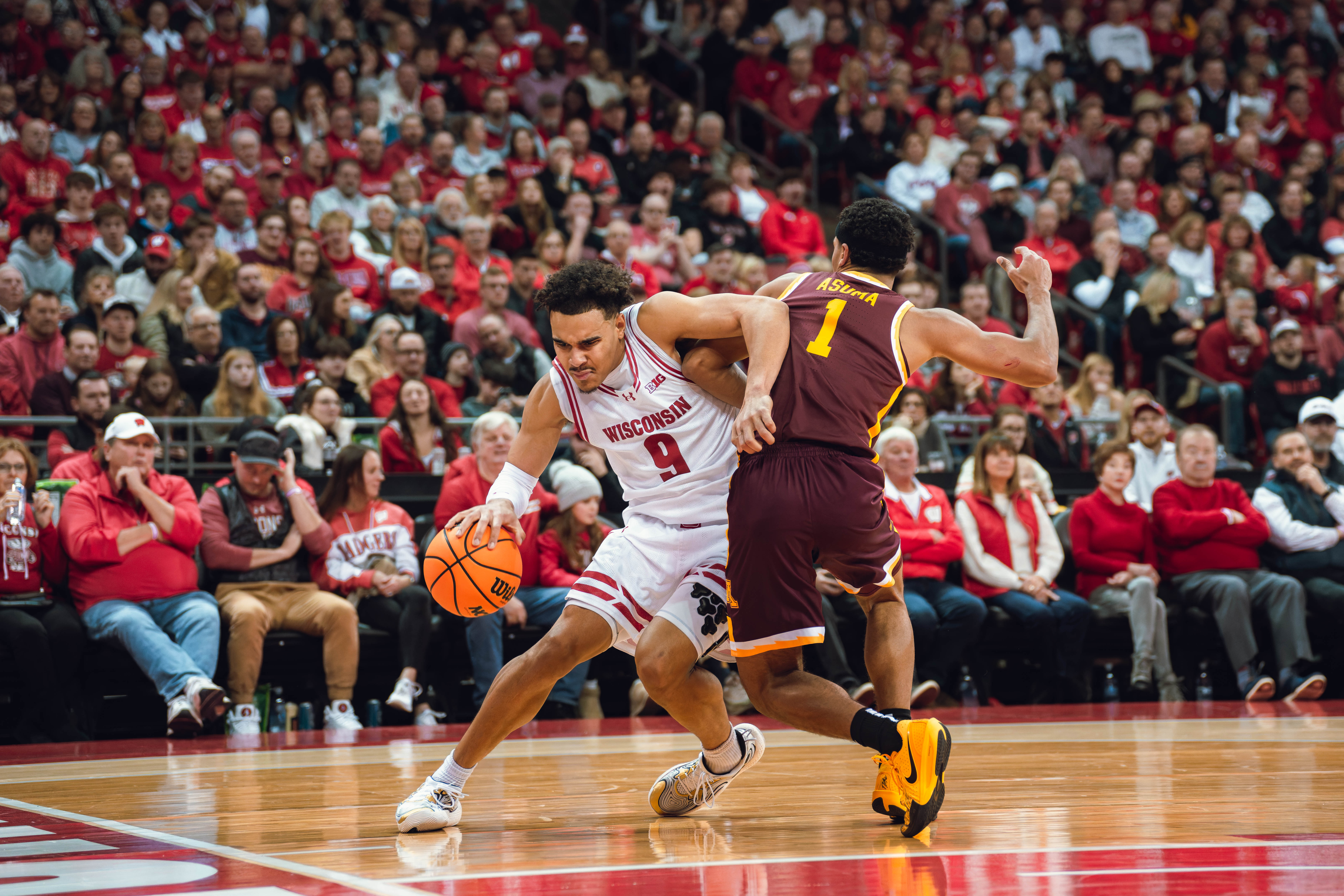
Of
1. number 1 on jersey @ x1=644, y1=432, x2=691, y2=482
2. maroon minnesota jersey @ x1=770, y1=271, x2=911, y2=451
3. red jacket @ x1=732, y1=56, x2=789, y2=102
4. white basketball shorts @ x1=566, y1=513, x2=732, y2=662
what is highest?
red jacket @ x1=732, y1=56, x2=789, y2=102

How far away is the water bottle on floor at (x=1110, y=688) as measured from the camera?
26.2 ft

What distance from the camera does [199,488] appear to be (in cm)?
771

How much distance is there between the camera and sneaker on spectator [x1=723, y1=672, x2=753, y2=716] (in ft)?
23.6

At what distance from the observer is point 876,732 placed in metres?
3.44

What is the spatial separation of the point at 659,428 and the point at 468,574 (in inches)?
25.4

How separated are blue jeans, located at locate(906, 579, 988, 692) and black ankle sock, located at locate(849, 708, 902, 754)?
3.93 meters

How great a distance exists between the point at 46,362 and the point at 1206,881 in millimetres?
7263

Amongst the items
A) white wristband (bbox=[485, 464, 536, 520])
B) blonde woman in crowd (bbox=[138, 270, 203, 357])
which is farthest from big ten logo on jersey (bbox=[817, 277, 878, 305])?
blonde woman in crowd (bbox=[138, 270, 203, 357])

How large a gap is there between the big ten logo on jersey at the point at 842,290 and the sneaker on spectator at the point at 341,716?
4.07 meters

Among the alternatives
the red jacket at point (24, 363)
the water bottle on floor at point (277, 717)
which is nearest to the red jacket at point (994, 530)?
the water bottle on floor at point (277, 717)

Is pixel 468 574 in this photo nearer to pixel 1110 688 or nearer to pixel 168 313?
pixel 1110 688

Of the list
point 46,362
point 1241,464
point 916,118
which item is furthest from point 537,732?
point 916,118

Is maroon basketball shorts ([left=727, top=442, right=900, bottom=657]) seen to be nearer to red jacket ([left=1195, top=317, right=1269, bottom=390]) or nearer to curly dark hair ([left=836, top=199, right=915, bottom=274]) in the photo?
curly dark hair ([left=836, top=199, right=915, bottom=274])

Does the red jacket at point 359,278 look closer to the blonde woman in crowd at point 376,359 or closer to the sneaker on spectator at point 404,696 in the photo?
the blonde woman in crowd at point 376,359
